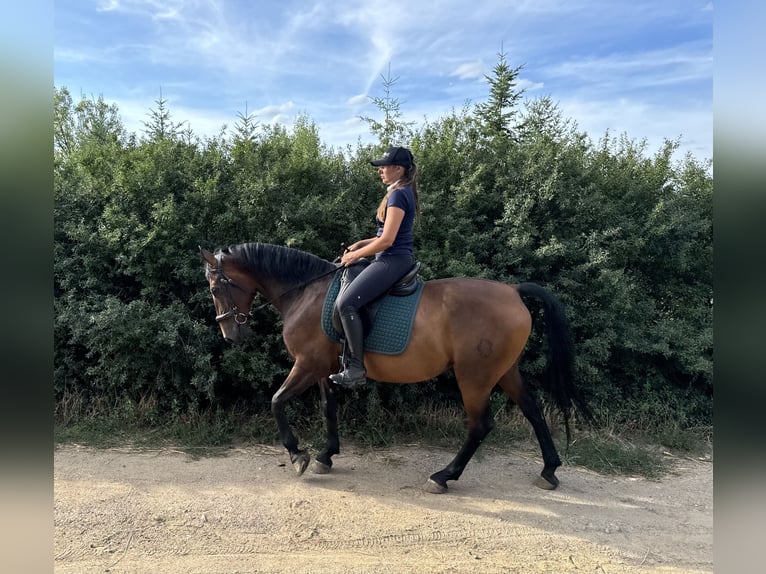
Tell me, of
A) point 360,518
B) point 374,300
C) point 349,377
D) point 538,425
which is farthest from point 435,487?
point 374,300

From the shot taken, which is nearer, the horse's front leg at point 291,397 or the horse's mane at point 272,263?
the horse's front leg at point 291,397

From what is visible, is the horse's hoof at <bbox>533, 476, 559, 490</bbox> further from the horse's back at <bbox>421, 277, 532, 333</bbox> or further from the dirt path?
the horse's back at <bbox>421, 277, 532, 333</bbox>

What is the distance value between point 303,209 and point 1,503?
5.04m

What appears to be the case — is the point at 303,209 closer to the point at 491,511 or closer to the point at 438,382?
the point at 438,382

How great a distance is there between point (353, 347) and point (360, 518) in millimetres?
1343

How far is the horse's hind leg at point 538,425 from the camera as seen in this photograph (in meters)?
4.32

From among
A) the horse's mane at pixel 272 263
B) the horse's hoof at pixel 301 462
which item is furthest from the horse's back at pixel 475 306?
the horse's hoof at pixel 301 462

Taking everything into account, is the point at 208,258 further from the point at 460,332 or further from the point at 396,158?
the point at 460,332

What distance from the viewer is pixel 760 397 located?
48.3 inches

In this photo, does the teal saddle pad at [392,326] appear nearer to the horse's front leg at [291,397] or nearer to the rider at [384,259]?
the rider at [384,259]

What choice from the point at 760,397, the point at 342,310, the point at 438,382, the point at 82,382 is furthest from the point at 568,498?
the point at 82,382

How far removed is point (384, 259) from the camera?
4.07 meters

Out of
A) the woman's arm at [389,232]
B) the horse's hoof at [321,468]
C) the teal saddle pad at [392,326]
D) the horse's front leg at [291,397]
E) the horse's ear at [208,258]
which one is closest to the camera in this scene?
the woman's arm at [389,232]

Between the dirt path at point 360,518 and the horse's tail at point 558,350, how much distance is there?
0.80 metres
